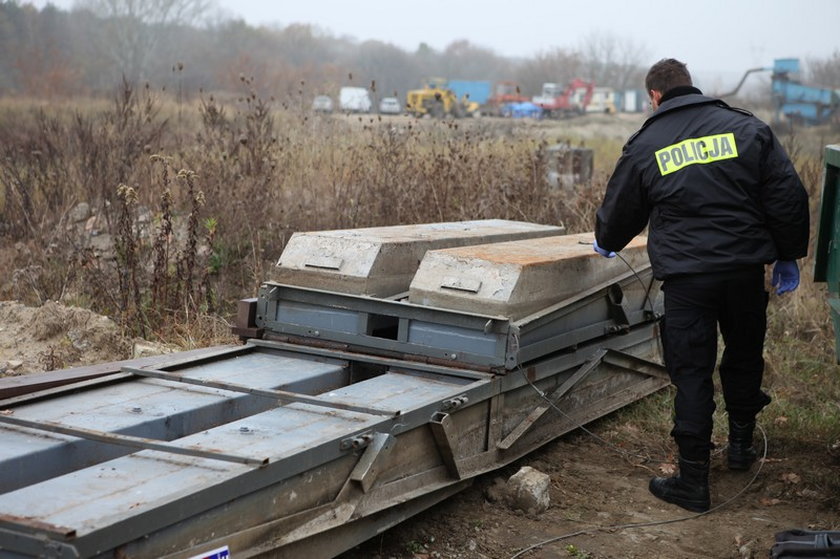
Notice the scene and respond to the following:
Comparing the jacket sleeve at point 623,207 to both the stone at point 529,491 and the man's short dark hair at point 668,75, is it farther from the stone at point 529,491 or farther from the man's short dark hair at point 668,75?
the stone at point 529,491

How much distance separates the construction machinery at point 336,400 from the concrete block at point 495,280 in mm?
11

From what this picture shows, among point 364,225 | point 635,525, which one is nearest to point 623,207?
point 635,525

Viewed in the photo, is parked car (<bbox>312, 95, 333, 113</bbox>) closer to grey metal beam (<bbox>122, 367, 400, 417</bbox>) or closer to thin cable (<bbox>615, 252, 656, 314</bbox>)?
thin cable (<bbox>615, 252, 656, 314</bbox>)

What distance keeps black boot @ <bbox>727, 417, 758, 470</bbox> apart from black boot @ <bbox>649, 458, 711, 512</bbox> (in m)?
0.49

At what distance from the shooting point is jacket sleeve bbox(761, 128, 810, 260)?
4477 millimetres

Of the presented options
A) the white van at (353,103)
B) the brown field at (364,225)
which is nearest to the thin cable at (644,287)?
the brown field at (364,225)

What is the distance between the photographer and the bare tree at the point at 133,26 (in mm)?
36562

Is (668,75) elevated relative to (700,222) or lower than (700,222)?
elevated

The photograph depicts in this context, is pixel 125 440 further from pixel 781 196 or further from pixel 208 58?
pixel 208 58

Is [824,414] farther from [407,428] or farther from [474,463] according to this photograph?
[407,428]

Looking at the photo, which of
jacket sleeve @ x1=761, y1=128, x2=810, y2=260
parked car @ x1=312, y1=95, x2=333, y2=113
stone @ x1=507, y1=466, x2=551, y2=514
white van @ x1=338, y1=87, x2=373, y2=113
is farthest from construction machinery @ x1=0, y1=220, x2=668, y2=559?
parked car @ x1=312, y1=95, x2=333, y2=113

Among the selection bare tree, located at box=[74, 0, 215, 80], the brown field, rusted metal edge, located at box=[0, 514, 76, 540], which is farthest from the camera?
bare tree, located at box=[74, 0, 215, 80]

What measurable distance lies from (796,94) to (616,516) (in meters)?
25.0

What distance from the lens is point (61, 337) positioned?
6.30m
